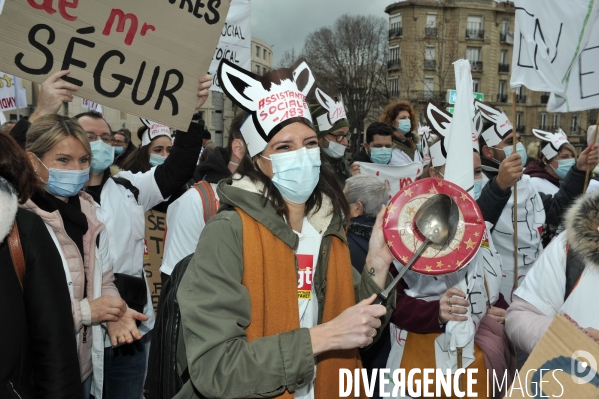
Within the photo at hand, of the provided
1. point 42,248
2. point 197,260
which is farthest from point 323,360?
point 42,248

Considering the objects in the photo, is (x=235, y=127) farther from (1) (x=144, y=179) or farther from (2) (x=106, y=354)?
(2) (x=106, y=354)

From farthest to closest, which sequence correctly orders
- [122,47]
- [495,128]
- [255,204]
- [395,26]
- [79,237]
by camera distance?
[395,26] → [495,128] → [122,47] → [79,237] → [255,204]

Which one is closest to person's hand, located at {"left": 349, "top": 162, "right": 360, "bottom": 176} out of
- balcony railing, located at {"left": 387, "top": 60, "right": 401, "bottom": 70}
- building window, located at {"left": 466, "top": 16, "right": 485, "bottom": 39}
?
balcony railing, located at {"left": 387, "top": 60, "right": 401, "bottom": 70}

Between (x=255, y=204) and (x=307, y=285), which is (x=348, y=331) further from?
(x=255, y=204)

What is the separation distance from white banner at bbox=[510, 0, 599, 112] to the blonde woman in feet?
10.5

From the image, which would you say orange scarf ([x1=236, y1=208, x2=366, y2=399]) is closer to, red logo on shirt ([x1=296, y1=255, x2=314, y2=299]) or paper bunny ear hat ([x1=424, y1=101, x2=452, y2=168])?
red logo on shirt ([x1=296, y1=255, x2=314, y2=299])

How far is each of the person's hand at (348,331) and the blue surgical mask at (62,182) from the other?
208cm

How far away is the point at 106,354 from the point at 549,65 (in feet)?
12.7

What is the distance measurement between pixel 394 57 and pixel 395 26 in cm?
594

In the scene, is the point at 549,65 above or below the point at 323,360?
above

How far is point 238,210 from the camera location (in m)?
2.34

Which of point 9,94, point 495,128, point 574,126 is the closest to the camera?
point 495,128

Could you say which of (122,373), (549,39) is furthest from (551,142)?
(122,373)

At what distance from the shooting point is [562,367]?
200cm
